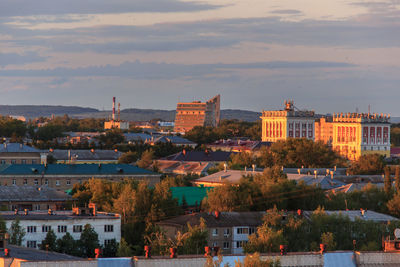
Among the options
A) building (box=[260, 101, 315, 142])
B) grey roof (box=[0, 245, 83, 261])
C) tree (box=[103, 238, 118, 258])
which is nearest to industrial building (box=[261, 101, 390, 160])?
building (box=[260, 101, 315, 142])

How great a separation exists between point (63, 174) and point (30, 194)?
1907 centimetres

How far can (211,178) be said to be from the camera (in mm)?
92000

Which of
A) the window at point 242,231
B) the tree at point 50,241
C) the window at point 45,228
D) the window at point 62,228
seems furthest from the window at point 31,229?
the window at point 242,231

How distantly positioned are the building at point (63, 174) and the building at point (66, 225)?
33.2m

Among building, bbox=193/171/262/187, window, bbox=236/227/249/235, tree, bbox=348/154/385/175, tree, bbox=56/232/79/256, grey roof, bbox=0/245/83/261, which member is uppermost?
tree, bbox=348/154/385/175

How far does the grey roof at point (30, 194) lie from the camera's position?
6994cm

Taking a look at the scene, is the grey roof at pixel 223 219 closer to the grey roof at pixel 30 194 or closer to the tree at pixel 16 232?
the tree at pixel 16 232

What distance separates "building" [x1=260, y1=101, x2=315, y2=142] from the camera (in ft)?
607

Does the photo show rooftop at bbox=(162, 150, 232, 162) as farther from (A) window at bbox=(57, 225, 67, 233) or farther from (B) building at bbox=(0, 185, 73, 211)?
(A) window at bbox=(57, 225, 67, 233)

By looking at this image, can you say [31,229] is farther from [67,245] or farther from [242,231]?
[242,231]

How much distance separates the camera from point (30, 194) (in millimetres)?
→ 70875

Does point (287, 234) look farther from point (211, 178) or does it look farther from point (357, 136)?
point (357, 136)

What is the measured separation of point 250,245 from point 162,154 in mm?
84239

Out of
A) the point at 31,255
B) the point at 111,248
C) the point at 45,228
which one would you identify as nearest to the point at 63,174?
the point at 45,228
